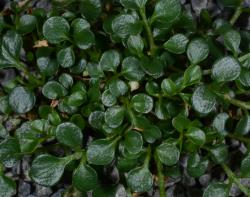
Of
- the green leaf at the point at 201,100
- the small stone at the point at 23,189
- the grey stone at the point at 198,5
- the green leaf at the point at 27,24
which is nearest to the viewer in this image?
the green leaf at the point at 201,100

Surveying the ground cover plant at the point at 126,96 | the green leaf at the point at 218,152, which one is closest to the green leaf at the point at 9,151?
the ground cover plant at the point at 126,96

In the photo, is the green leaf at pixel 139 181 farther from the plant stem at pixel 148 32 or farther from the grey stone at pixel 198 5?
the grey stone at pixel 198 5

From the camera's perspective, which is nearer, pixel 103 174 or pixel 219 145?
pixel 219 145

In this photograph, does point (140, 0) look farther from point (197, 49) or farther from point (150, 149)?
point (150, 149)

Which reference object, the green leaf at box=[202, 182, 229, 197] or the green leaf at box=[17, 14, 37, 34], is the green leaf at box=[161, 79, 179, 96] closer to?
the green leaf at box=[202, 182, 229, 197]

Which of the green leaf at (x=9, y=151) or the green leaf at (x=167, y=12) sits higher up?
the green leaf at (x=167, y=12)

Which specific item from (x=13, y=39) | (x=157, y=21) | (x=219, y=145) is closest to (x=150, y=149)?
(x=219, y=145)

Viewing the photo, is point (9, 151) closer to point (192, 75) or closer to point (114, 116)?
point (114, 116)
